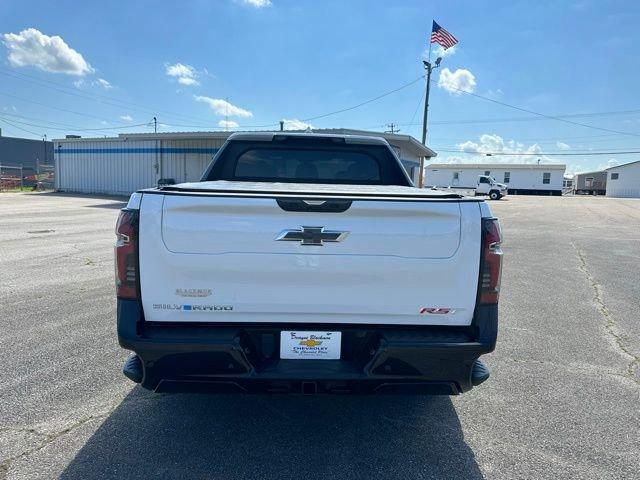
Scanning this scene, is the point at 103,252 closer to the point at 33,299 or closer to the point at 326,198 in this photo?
the point at 33,299

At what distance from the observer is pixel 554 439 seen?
9.71 ft

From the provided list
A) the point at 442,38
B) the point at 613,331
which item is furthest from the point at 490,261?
the point at 442,38

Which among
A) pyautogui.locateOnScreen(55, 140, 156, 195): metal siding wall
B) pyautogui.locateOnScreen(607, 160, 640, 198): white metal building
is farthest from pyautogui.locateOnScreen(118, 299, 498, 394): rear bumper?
pyautogui.locateOnScreen(607, 160, 640, 198): white metal building

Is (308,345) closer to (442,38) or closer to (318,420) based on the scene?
(318,420)

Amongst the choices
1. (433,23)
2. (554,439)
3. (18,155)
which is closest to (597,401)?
(554,439)

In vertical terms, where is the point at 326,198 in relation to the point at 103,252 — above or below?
above

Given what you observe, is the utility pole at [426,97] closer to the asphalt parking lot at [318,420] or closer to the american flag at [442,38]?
the american flag at [442,38]

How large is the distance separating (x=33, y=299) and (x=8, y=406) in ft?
10.2

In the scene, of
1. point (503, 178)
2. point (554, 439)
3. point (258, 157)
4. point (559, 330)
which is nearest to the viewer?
point (554, 439)

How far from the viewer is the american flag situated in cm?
2753

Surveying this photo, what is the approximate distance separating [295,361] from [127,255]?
3.65ft

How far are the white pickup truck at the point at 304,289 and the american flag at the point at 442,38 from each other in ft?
94.0

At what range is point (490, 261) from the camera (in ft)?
8.15

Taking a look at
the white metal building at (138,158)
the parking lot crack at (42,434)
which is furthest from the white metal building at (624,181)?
the parking lot crack at (42,434)
